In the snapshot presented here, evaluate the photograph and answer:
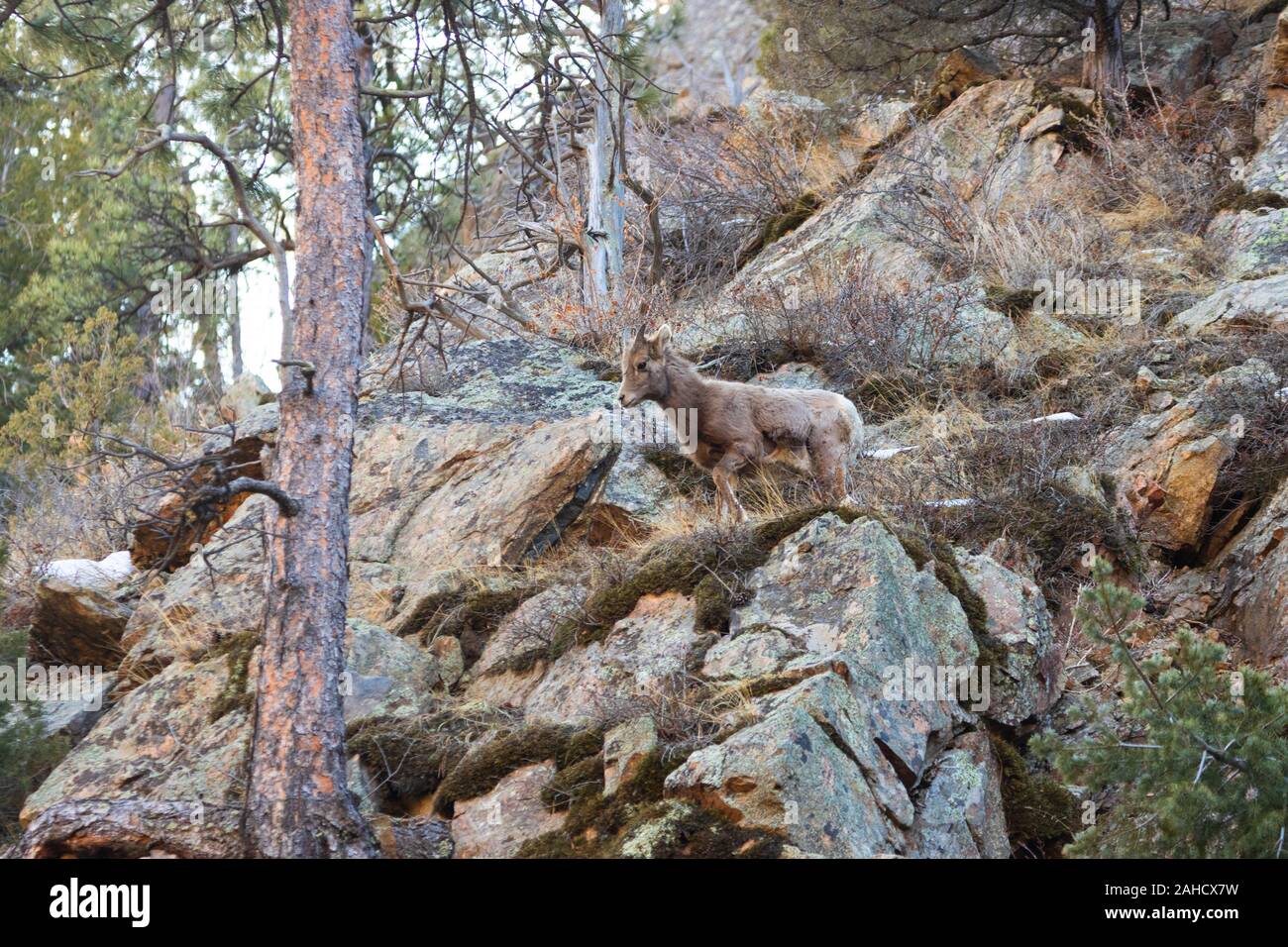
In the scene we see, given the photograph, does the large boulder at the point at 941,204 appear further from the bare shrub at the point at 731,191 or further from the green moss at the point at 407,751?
the green moss at the point at 407,751

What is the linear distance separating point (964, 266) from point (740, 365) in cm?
385

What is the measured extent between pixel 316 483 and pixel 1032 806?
15.5 ft

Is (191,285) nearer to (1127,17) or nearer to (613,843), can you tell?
(613,843)

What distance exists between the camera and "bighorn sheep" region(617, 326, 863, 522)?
10.6 meters

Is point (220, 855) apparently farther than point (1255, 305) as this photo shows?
No

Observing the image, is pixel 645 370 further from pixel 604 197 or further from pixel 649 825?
pixel 604 197

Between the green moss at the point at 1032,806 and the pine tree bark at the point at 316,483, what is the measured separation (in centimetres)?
385

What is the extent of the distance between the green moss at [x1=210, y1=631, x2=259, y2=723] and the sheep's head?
3540 millimetres

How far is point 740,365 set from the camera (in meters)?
13.8

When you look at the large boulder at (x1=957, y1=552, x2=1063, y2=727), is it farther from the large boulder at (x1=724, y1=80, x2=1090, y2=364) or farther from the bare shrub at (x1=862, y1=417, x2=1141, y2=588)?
the large boulder at (x1=724, y1=80, x2=1090, y2=364)

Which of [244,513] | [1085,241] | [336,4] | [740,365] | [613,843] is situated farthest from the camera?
[1085,241]

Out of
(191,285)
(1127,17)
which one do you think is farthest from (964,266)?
(191,285)

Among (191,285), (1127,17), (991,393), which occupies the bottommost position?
(991,393)

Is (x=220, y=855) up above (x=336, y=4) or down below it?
below
